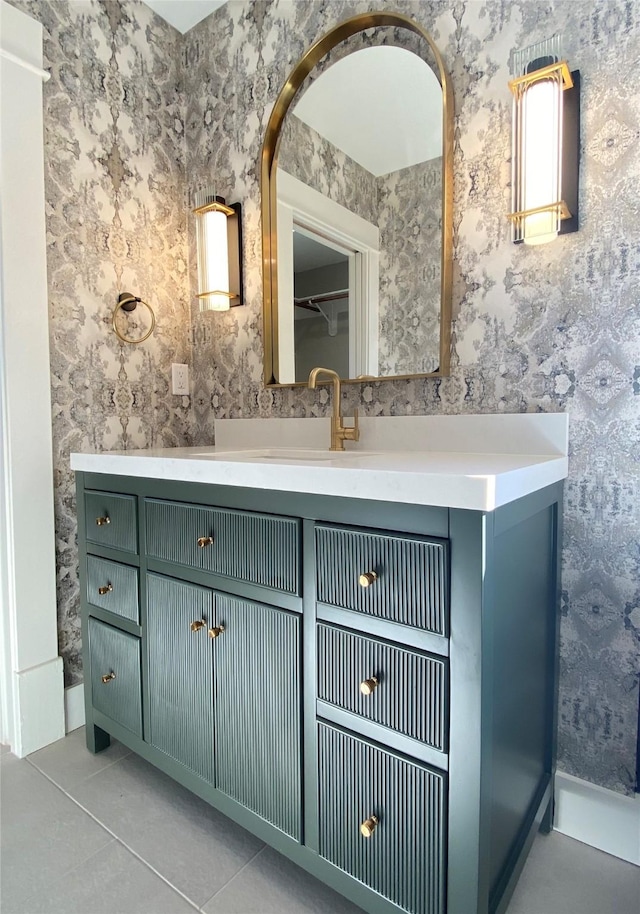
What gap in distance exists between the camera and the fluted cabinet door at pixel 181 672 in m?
1.18

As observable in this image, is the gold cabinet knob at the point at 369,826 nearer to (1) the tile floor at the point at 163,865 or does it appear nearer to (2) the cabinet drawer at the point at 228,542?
(1) the tile floor at the point at 163,865

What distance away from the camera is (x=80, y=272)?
170 centimetres

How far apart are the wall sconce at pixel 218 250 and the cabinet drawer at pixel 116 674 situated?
3.85 feet

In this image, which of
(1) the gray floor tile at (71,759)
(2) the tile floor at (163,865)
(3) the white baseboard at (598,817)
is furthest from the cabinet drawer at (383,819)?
(1) the gray floor tile at (71,759)

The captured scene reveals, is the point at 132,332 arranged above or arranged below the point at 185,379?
above

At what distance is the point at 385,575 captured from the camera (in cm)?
86

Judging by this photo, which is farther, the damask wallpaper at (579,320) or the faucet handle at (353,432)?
the faucet handle at (353,432)

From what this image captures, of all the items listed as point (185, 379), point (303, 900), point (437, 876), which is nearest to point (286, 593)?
point (437, 876)

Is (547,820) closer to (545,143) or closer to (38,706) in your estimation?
(38,706)

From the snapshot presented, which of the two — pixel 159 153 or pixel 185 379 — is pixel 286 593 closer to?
pixel 185 379

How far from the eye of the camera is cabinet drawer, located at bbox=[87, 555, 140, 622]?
1.37m

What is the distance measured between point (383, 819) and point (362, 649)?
12.1 inches

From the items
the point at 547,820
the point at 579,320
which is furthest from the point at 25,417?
the point at 547,820

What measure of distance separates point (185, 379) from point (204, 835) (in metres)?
1.53
